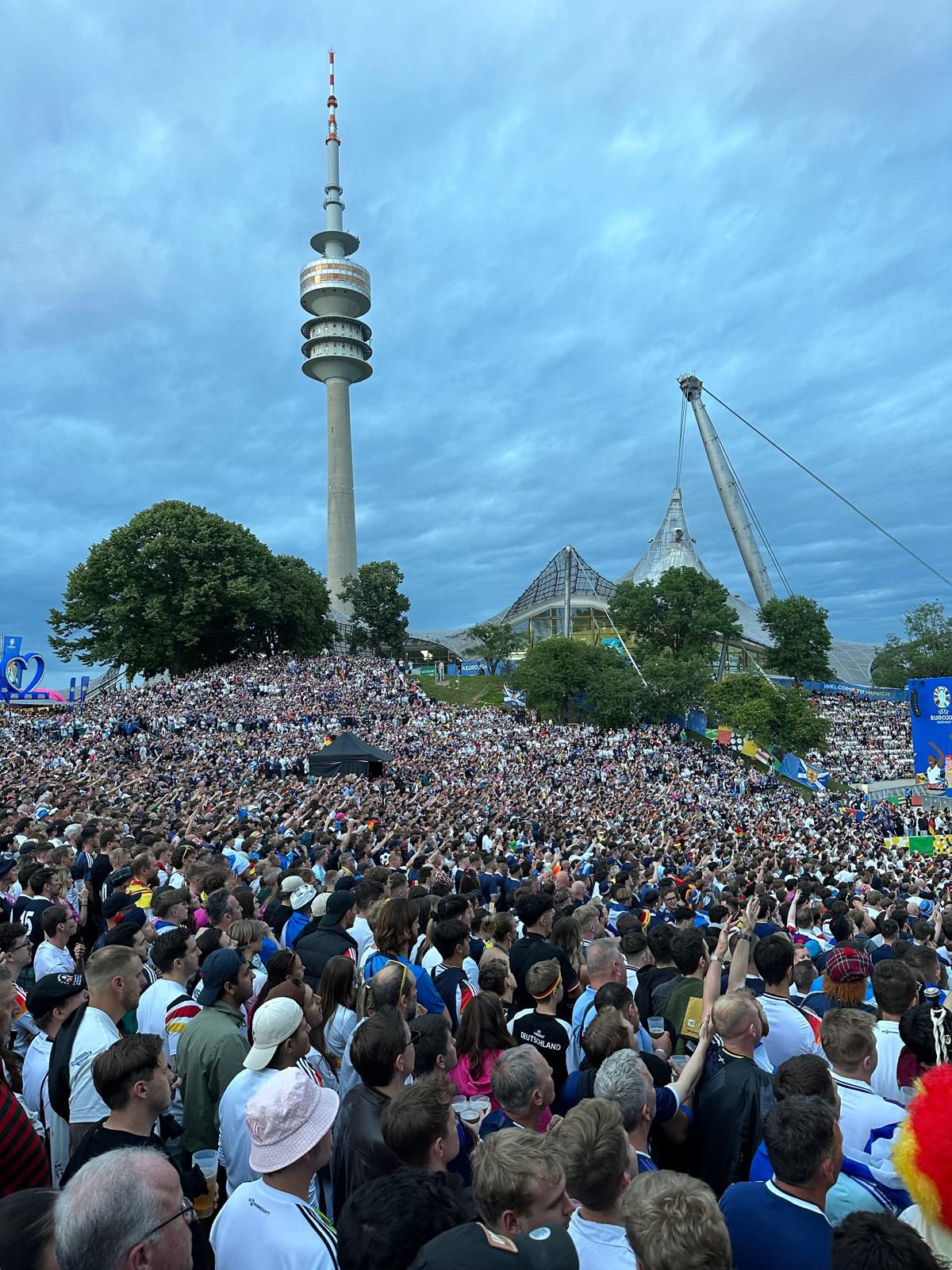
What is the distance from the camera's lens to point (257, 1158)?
2.58 metres

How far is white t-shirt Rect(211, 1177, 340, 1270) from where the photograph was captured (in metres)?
2.41

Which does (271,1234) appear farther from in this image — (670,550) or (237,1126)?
(670,550)

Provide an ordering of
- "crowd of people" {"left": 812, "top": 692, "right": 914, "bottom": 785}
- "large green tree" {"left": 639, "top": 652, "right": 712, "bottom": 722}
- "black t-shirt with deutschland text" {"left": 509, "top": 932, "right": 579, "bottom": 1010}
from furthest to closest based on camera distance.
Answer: "large green tree" {"left": 639, "top": 652, "right": 712, "bottom": 722}
"crowd of people" {"left": 812, "top": 692, "right": 914, "bottom": 785}
"black t-shirt with deutschland text" {"left": 509, "top": 932, "right": 579, "bottom": 1010}

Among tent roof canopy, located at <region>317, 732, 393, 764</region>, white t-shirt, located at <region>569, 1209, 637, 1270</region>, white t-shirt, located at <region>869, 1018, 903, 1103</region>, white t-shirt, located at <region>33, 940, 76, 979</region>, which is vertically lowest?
white t-shirt, located at <region>869, 1018, 903, 1103</region>

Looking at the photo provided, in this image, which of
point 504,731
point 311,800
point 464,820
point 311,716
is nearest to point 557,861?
point 464,820

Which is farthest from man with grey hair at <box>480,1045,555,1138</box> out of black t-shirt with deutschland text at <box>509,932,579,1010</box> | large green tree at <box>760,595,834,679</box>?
large green tree at <box>760,595,834,679</box>

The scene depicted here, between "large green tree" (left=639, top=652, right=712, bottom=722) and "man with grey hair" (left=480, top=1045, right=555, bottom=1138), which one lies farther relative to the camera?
"large green tree" (left=639, top=652, right=712, bottom=722)

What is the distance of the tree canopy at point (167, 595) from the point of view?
4569 cm

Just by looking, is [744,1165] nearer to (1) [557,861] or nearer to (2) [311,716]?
(1) [557,861]

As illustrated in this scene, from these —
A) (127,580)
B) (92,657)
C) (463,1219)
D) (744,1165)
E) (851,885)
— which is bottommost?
(851,885)

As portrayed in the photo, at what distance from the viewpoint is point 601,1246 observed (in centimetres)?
237

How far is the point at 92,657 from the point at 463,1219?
49.4m

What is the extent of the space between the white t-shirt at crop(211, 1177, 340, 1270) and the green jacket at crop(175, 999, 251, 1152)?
1.23m

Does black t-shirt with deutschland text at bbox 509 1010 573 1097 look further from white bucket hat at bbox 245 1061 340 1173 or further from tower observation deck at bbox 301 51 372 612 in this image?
tower observation deck at bbox 301 51 372 612
